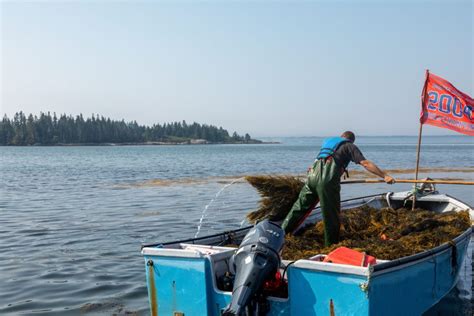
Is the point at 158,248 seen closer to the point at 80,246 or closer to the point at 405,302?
the point at 405,302

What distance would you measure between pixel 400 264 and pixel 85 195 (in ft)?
65.9

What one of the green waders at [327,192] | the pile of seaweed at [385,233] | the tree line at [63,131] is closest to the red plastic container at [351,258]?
the pile of seaweed at [385,233]

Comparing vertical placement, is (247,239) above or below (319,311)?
above

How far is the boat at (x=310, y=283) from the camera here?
16.4 feet

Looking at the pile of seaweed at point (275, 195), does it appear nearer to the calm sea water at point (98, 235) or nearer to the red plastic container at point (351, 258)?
the calm sea water at point (98, 235)

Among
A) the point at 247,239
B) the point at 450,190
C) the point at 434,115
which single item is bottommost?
the point at 450,190

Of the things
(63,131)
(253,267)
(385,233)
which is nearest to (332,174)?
(385,233)

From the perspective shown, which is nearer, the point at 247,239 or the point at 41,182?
the point at 247,239

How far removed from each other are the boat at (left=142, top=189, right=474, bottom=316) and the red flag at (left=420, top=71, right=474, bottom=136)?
5.49 meters

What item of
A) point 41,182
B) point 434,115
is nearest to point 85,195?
point 41,182

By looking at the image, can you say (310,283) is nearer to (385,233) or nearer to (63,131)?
(385,233)

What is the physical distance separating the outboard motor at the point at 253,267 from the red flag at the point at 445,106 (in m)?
7.99

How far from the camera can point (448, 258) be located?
733 cm

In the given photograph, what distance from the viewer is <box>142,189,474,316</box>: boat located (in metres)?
5.00
